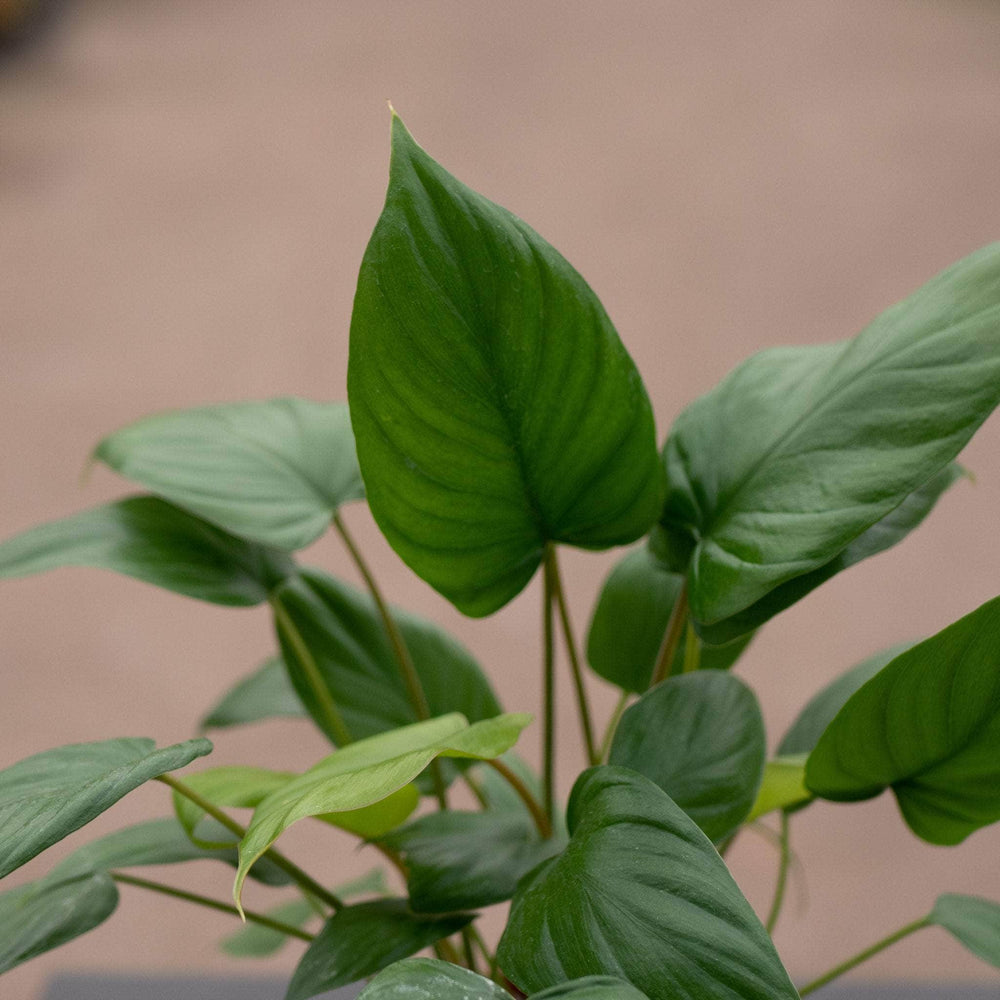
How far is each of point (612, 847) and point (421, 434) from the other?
18 cm

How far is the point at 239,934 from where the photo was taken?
2.75ft

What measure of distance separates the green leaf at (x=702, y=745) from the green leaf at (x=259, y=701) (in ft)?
0.83

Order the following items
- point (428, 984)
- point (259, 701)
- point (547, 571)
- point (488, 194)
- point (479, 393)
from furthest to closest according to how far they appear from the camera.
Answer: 1. point (488, 194)
2. point (259, 701)
3. point (547, 571)
4. point (479, 393)
5. point (428, 984)

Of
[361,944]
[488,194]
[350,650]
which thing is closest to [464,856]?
[361,944]

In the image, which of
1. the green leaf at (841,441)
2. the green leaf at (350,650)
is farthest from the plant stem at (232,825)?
the green leaf at (841,441)

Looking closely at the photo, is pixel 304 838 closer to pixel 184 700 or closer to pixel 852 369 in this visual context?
pixel 184 700

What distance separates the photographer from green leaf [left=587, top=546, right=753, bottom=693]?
2.26ft

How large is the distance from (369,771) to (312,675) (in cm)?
23

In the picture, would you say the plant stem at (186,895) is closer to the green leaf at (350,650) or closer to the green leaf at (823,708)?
the green leaf at (350,650)

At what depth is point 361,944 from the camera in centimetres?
53

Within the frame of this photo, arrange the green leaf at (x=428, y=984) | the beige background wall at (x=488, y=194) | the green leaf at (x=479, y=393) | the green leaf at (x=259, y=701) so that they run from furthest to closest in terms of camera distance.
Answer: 1. the beige background wall at (x=488, y=194)
2. the green leaf at (x=259, y=701)
3. the green leaf at (x=479, y=393)
4. the green leaf at (x=428, y=984)

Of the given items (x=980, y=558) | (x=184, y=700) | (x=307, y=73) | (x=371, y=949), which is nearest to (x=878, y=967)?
(x=980, y=558)

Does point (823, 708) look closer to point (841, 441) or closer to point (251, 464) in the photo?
point (841, 441)

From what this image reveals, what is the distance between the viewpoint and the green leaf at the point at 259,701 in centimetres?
73
